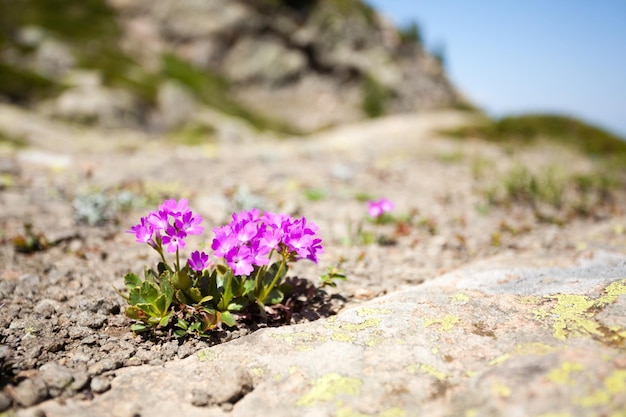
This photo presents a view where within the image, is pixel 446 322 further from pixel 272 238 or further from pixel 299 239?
pixel 272 238

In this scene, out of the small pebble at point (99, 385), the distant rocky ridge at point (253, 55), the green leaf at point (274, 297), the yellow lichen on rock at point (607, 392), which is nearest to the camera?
the yellow lichen on rock at point (607, 392)

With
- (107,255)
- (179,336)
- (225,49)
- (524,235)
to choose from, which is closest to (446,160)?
(524,235)

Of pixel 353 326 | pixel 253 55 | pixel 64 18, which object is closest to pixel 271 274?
pixel 353 326

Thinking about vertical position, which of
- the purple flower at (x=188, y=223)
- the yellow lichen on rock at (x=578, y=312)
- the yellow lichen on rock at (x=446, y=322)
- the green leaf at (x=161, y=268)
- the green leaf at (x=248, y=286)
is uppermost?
the purple flower at (x=188, y=223)

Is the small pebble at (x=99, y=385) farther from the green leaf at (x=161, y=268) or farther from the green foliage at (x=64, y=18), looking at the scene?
the green foliage at (x=64, y=18)

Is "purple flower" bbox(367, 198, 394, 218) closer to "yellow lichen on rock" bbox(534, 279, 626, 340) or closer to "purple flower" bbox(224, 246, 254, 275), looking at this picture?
"yellow lichen on rock" bbox(534, 279, 626, 340)

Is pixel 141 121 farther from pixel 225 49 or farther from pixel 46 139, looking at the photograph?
pixel 225 49

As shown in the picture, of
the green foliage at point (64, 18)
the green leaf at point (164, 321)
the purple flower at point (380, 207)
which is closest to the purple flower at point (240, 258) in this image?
the green leaf at point (164, 321)

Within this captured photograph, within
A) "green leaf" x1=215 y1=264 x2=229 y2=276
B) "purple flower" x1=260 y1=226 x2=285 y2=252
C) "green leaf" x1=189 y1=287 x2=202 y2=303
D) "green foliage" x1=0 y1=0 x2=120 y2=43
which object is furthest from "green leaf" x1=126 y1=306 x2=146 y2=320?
"green foliage" x1=0 y1=0 x2=120 y2=43
